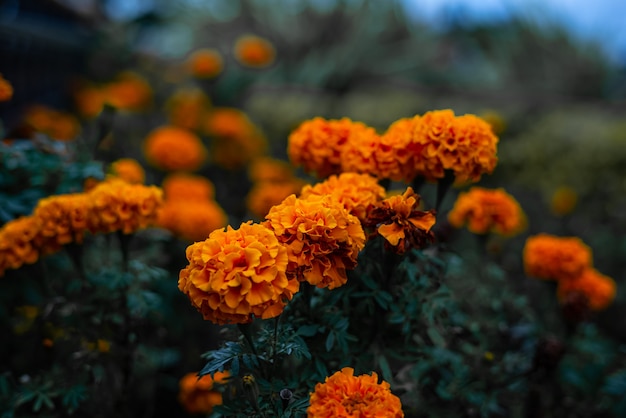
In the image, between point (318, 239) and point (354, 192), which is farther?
point (354, 192)

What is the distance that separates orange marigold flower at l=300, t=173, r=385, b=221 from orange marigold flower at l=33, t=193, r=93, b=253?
0.72 metres

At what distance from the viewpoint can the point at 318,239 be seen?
1.27 metres

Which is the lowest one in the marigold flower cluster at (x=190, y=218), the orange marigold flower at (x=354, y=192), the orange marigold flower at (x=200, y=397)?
the orange marigold flower at (x=200, y=397)

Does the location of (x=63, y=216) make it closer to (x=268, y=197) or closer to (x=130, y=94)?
(x=268, y=197)

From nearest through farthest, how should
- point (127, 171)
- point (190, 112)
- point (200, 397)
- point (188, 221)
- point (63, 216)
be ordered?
point (63, 216) → point (200, 397) → point (127, 171) → point (188, 221) → point (190, 112)

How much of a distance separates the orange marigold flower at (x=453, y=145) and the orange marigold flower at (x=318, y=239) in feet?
1.30

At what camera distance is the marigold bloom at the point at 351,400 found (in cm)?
118

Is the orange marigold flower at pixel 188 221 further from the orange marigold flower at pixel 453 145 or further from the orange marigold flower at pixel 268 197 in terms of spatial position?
the orange marigold flower at pixel 453 145

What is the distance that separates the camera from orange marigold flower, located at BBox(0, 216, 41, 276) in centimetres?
173

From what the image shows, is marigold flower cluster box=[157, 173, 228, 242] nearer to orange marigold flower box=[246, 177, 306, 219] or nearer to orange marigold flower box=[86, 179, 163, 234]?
orange marigold flower box=[246, 177, 306, 219]

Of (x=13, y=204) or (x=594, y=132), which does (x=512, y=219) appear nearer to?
(x=13, y=204)

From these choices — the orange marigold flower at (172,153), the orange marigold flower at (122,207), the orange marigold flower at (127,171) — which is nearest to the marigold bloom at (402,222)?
the orange marigold flower at (122,207)

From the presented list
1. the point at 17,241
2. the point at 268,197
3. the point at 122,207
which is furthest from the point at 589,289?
the point at 17,241

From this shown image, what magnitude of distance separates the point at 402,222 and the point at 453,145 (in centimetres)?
33
